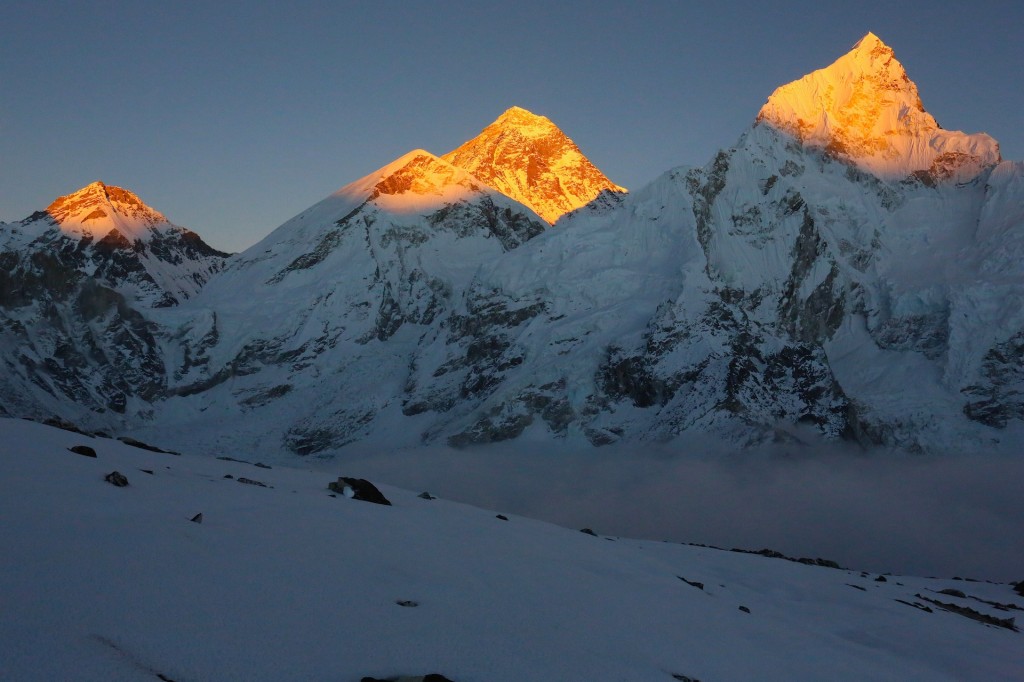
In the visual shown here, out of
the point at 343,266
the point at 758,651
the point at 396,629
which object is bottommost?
the point at 758,651

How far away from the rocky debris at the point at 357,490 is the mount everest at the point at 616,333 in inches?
4993

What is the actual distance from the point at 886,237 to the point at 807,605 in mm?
184533

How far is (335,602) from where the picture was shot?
9.87 meters

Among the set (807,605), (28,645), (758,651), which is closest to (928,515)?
(807,605)

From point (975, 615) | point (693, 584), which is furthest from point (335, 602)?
point (975, 615)

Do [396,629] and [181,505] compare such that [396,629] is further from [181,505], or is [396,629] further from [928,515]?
[928,515]

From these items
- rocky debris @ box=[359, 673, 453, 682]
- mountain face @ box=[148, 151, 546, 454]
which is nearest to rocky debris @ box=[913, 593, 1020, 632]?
Result: rocky debris @ box=[359, 673, 453, 682]

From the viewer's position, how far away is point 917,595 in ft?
96.7

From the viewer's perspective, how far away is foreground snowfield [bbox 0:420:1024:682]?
25.9 ft

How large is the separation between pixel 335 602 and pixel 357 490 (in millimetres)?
10418

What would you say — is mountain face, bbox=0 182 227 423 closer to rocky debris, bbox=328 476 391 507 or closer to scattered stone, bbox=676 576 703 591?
rocky debris, bbox=328 476 391 507

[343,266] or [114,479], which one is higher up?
[343,266]

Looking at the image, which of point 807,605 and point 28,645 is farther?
point 807,605

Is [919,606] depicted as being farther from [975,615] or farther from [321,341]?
[321,341]
